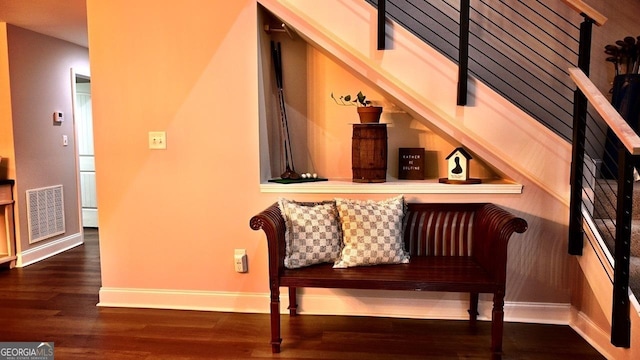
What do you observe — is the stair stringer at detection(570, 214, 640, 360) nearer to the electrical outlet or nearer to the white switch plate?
the electrical outlet

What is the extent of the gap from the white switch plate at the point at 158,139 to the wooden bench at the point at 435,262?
89 cm

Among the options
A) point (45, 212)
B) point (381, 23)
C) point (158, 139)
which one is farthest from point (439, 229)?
point (45, 212)

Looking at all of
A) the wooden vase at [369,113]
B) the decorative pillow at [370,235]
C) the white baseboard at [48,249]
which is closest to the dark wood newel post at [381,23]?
the wooden vase at [369,113]

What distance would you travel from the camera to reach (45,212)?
444 cm

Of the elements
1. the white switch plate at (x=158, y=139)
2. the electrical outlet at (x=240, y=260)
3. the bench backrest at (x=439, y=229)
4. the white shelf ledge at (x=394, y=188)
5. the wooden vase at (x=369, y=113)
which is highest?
the wooden vase at (x=369, y=113)

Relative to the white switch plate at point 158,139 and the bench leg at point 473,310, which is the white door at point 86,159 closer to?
the white switch plate at point 158,139

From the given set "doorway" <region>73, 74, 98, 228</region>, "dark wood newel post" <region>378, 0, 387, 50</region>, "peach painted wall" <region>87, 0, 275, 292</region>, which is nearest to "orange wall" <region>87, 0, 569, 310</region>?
"peach painted wall" <region>87, 0, 275, 292</region>

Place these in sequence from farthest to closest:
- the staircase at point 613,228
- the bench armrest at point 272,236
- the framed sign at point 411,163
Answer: the framed sign at point 411,163 < the bench armrest at point 272,236 < the staircase at point 613,228

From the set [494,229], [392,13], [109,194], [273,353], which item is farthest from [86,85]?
[494,229]

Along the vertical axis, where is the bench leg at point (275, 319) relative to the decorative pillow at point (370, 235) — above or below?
below

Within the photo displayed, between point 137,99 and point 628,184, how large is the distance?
9.25ft

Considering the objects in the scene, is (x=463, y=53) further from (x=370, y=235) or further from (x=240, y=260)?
(x=240, y=260)

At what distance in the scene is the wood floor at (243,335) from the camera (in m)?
2.42

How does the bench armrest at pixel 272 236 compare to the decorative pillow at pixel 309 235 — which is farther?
the decorative pillow at pixel 309 235
